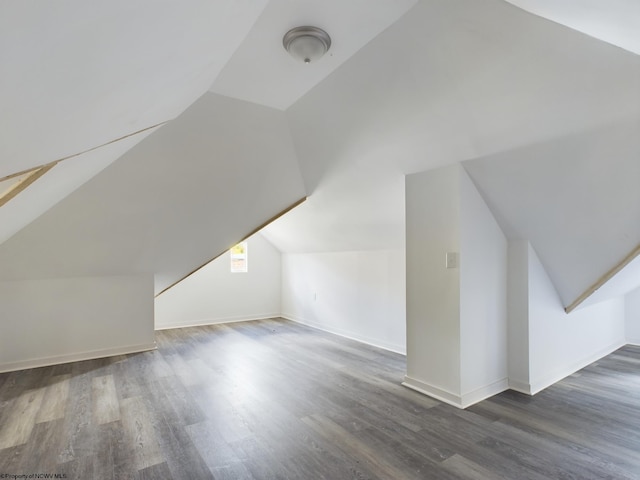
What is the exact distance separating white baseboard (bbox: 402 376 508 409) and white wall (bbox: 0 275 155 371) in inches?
127

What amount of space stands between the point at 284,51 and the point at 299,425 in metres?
2.37

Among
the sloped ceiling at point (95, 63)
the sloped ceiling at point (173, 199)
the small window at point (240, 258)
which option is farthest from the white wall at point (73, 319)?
the sloped ceiling at point (95, 63)

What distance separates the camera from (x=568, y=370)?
3414mm

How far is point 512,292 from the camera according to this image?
3.02 metres

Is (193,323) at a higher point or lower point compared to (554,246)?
lower

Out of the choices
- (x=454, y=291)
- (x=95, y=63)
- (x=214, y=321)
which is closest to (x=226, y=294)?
(x=214, y=321)

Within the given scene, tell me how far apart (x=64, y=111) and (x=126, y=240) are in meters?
2.88

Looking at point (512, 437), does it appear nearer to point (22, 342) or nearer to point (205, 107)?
point (205, 107)

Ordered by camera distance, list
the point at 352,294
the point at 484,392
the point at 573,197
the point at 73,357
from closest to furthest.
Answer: the point at 573,197, the point at 484,392, the point at 73,357, the point at 352,294

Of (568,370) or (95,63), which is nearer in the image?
(95,63)

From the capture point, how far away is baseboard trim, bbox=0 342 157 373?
3.67 meters

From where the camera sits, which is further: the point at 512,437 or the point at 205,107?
the point at 205,107

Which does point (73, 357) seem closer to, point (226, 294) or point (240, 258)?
point (226, 294)

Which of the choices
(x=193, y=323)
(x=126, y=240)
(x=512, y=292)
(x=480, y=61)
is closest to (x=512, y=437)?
(x=512, y=292)
